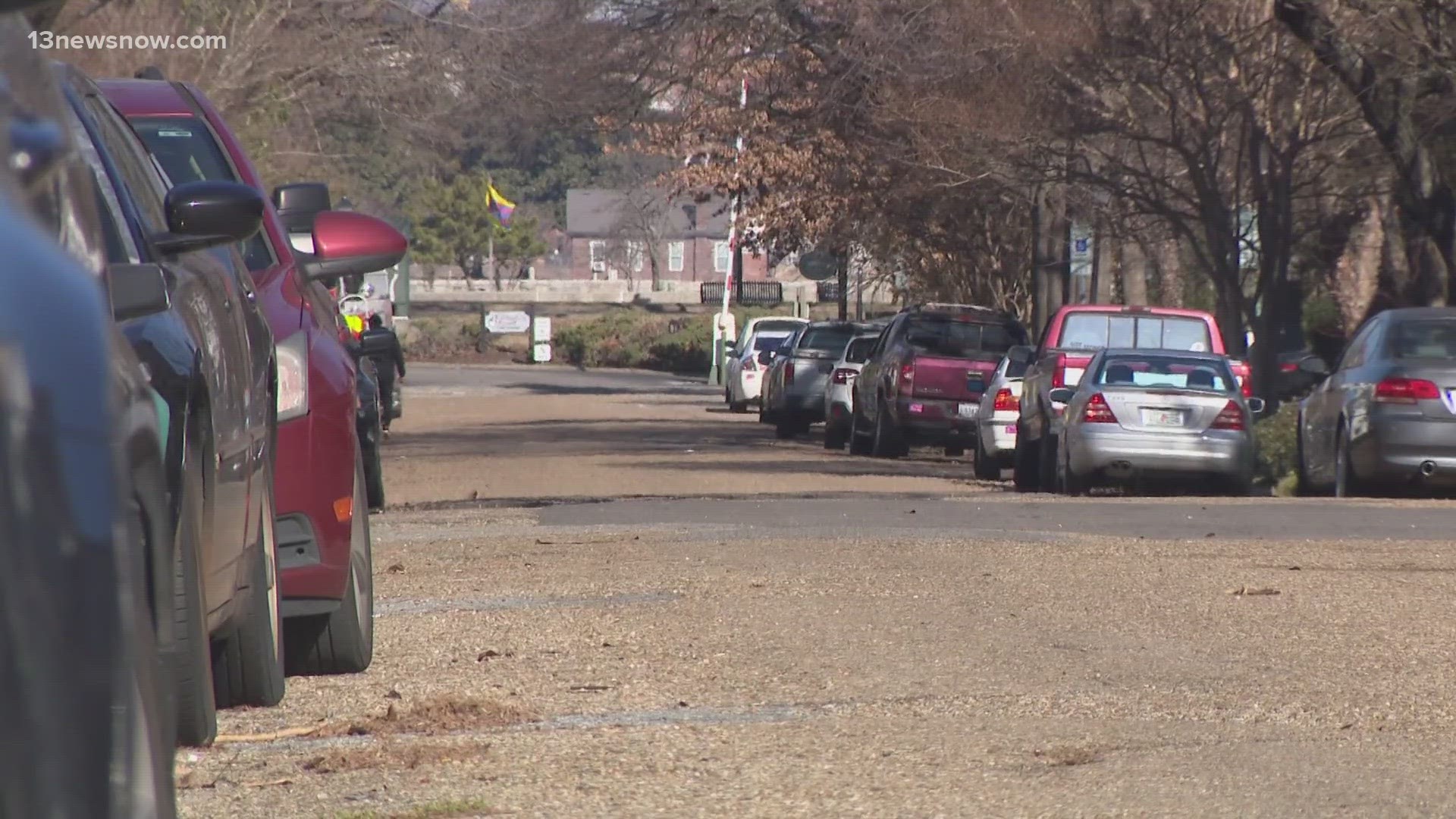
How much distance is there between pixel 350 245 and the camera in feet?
30.7

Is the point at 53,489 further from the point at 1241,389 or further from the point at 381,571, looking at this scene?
the point at 1241,389

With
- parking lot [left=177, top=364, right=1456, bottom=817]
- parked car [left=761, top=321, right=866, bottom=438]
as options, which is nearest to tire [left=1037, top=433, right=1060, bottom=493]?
parking lot [left=177, top=364, right=1456, bottom=817]

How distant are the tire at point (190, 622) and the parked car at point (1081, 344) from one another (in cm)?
1529

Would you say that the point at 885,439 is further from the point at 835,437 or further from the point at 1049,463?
the point at 1049,463

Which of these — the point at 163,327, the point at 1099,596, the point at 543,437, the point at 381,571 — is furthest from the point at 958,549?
the point at 543,437

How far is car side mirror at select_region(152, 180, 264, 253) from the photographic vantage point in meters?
5.46

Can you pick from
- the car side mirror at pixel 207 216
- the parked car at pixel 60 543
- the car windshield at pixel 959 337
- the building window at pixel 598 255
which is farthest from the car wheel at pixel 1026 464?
the building window at pixel 598 255

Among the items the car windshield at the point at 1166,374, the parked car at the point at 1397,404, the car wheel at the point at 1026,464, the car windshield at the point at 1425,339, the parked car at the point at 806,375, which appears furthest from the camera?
the parked car at the point at 806,375

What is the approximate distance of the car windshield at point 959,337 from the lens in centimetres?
2444

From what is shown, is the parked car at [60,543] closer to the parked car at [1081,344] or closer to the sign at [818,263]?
the parked car at [1081,344]

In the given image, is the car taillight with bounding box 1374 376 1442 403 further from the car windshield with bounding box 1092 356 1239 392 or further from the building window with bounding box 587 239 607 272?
the building window with bounding box 587 239 607 272

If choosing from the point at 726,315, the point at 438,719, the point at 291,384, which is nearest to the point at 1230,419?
the point at 291,384

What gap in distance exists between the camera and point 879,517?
547 inches

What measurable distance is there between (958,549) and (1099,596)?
212 cm
